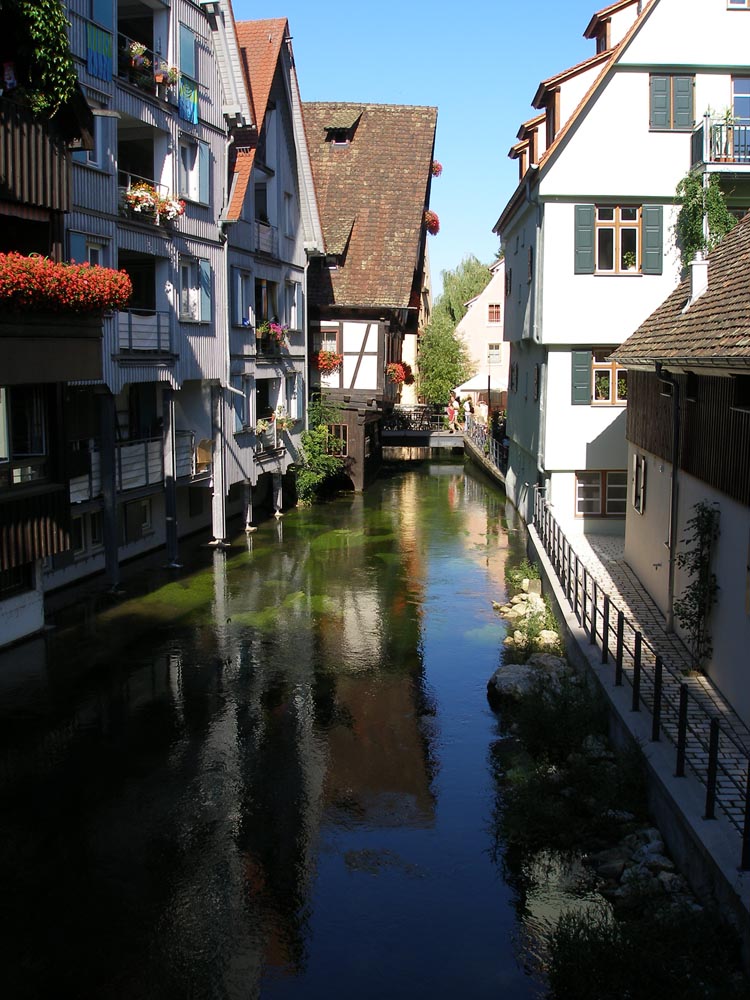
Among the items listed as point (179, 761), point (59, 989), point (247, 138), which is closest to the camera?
point (59, 989)

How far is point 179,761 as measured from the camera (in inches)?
537

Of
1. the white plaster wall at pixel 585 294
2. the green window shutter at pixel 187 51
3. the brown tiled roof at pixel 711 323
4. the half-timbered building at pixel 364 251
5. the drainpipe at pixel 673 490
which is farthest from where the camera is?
the half-timbered building at pixel 364 251

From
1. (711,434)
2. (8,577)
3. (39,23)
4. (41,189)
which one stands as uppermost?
(39,23)

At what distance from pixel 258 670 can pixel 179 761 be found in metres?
3.95

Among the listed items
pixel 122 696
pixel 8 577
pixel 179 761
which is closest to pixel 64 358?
pixel 8 577

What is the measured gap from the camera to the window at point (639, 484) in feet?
66.5

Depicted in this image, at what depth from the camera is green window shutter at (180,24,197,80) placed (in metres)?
24.2

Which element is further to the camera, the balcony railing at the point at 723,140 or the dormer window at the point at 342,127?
the dormer window at the point at 342,127

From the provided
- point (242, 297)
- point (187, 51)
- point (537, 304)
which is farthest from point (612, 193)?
point (187, 51)

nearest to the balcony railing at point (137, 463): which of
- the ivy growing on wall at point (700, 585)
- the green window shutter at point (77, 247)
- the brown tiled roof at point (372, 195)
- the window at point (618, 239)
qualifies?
the green window shutter at point (77, 247)

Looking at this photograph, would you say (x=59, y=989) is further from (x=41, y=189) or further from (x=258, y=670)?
(x=41, y=189)

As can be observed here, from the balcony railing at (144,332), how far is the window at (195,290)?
144 centimetres

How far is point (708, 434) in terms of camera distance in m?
14.8

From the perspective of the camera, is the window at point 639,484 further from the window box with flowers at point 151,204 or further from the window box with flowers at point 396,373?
the window box with flowers at point 396,373
